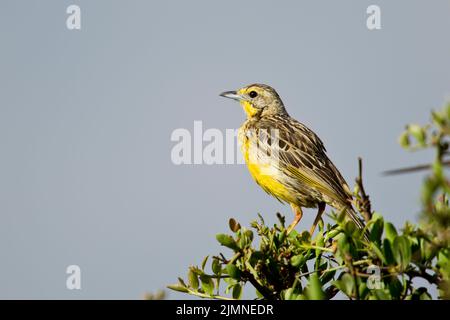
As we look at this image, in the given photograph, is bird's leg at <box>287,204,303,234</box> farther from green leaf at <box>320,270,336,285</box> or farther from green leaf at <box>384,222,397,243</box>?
green leaf at <box>384,222,397,243</box>

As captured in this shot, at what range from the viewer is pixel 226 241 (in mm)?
3000

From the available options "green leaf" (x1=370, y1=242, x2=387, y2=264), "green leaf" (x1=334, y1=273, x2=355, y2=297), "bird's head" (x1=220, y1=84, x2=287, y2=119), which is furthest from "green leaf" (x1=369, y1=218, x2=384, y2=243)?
"bird's head" (x1=220, y1=84, x2=287, y2=119)

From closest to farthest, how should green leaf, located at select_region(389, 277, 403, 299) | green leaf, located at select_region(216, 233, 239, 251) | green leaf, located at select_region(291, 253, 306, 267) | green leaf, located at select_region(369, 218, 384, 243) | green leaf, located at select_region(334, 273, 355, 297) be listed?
1. green leaf, located at select_region(334, 273, 355, 297)
2. green leaf, located at select_region(389, 277, 403, 299)
3. green leaf, located at select_region(369, 218, 384, 243)
4. green leaf, located at select_region(216, 233, 239, 251)
5. green leaf, located at select_region(291, 253, 306, 267)

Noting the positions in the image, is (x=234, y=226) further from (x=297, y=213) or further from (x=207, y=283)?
(x=297, y=213)

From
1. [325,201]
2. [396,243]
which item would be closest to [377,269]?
[396,243]

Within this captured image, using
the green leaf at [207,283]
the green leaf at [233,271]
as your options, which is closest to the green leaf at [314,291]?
the green leaf at [233,271]

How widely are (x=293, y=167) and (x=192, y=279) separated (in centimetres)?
428

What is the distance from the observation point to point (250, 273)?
3.20 metres

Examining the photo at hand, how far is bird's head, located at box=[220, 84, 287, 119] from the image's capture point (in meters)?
8.79

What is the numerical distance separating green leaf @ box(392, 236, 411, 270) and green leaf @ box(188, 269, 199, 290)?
1.12m
